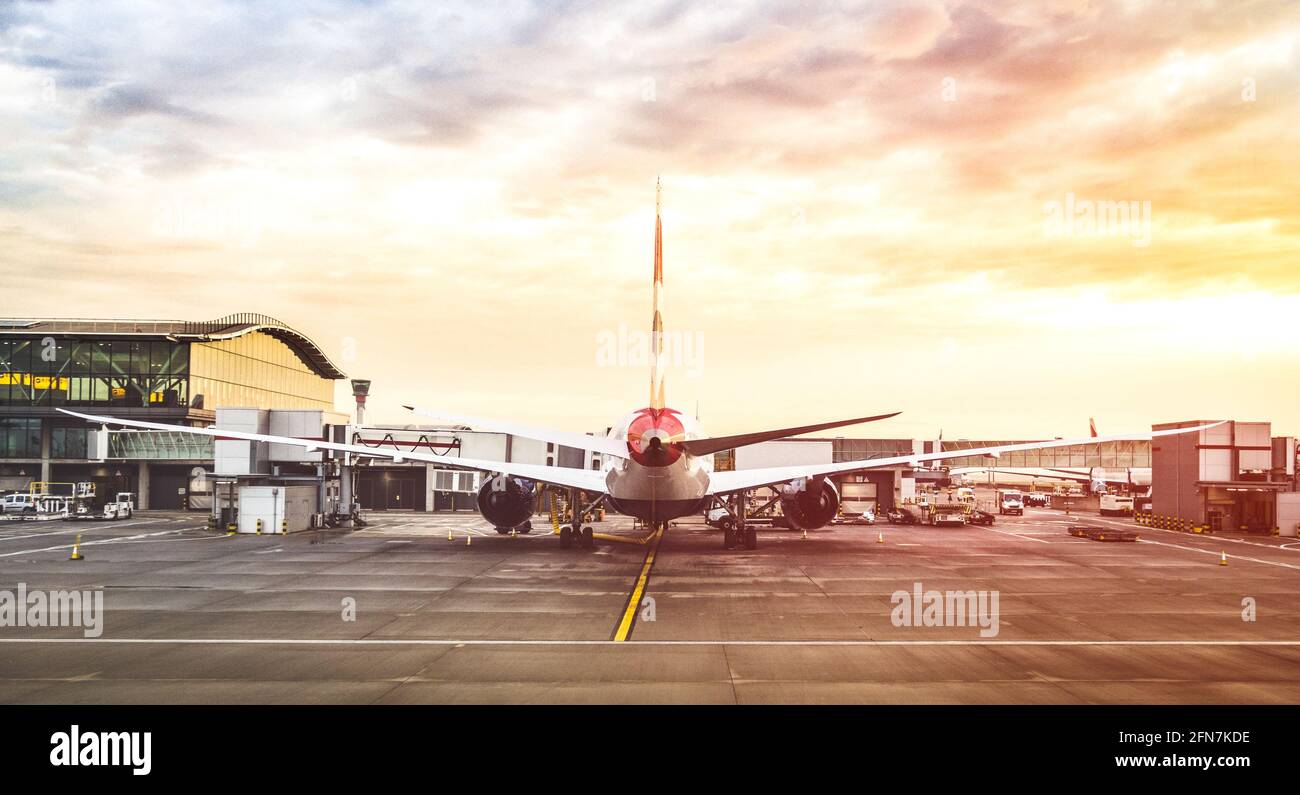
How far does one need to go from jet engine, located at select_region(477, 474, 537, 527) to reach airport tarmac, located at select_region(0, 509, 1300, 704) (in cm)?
183

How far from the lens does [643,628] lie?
20.0 m

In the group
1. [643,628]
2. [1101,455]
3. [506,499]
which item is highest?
[1101,455]

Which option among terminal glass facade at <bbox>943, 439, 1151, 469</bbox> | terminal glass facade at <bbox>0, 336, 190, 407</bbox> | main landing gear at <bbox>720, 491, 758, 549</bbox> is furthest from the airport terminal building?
terminal glass facade at <bbox>943, 439, 1151, 469</bbox>

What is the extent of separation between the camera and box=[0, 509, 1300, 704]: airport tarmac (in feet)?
46.5

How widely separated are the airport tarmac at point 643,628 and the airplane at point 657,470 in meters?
2.10

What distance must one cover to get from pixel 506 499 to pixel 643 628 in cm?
2171

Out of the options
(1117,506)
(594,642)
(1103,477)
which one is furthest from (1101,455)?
(594,642)

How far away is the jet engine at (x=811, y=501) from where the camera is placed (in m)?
40.6

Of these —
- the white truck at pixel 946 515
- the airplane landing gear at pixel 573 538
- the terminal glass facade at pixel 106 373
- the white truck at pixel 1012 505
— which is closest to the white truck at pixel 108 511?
the terminal glass facade at pixel 106 373

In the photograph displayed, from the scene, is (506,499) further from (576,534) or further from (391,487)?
(391,487)
